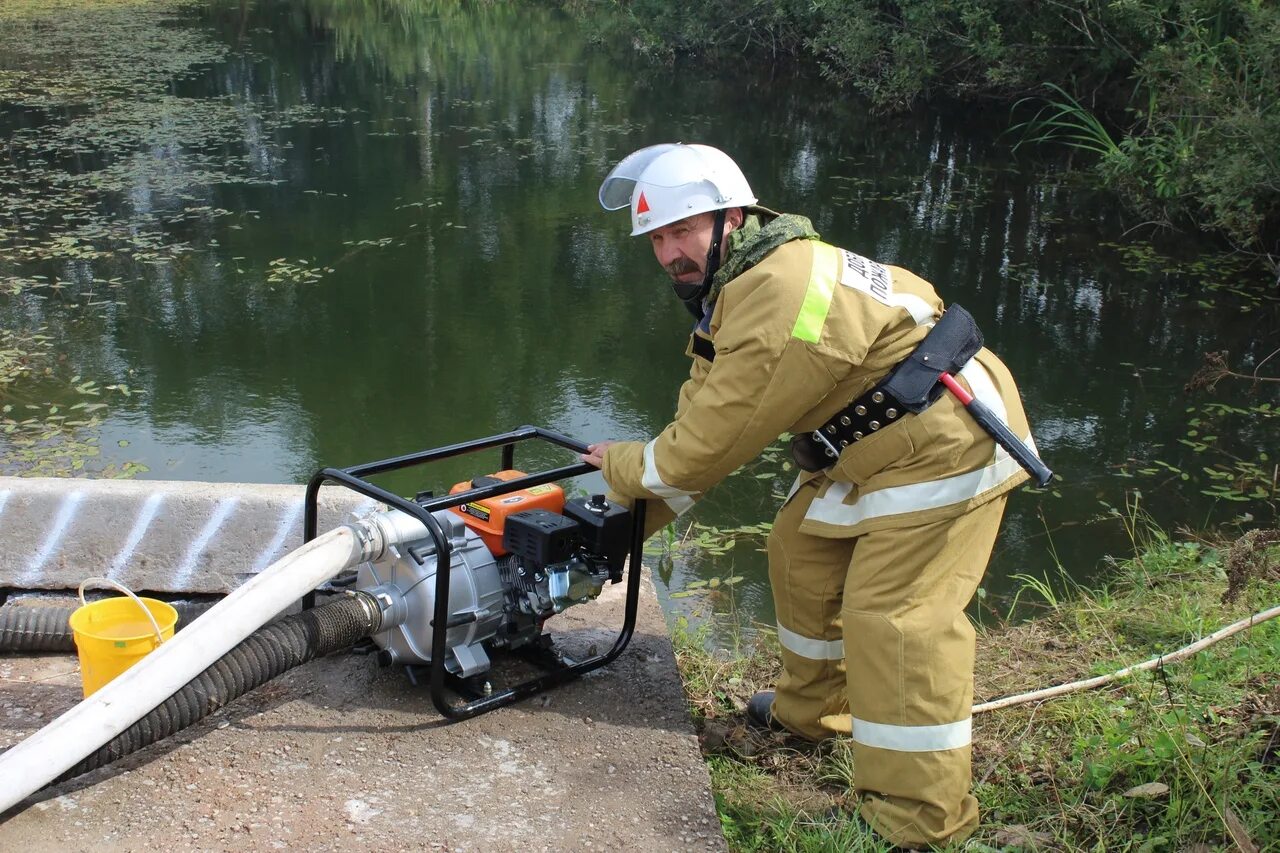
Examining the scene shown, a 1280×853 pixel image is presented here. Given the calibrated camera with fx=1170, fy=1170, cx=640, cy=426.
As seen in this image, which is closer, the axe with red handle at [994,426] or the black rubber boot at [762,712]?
the axe with red handle at [994,426]

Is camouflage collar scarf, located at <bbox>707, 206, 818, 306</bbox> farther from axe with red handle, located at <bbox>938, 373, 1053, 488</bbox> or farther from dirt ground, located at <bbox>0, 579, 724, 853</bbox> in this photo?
dirt ground, located at <bbox>0, 579, 724, 853</bbox>

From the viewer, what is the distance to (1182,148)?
27.4 ft

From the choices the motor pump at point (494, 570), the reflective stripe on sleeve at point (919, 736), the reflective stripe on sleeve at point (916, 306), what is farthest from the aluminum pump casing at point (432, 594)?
the reflective stripe on sleeve at point (916, 306)

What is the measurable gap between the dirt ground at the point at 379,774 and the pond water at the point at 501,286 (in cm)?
178

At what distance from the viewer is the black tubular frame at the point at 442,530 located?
8.79ft

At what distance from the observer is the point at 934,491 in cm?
258

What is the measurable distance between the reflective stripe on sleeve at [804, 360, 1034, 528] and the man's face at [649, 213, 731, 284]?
0.62 meters

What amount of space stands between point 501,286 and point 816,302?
619 cm

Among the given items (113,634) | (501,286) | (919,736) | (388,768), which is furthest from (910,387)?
(501,286)

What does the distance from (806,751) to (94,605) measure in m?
1.85

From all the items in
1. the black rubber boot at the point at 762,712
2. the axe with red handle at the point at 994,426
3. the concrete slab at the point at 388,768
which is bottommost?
the black rubber boot at the point at 762,712

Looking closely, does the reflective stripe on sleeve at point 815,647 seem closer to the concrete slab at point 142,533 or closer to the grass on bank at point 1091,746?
the grass on bank at point 1091,746

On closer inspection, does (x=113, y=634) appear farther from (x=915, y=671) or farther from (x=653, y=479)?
(x=915, y=671)

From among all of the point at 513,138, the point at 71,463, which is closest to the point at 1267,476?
the point at 71,463
